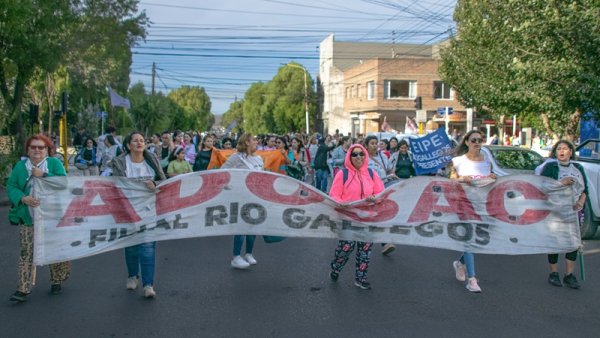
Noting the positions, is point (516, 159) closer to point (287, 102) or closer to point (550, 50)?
point (550, 50)

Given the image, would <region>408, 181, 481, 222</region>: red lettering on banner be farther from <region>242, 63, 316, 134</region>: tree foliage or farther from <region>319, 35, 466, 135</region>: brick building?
<region>242, 63, 316, 134</region>: tree foliage

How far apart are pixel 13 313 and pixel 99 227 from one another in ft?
3.58

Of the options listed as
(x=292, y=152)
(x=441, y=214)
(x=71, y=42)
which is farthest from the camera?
(x=71, y=42)

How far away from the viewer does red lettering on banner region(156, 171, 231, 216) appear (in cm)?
639

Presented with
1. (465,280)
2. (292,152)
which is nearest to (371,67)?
(292,152)

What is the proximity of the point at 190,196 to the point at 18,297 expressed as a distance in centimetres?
190

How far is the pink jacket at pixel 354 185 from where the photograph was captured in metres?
6.56

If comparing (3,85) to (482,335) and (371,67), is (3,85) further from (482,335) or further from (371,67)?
(371,67)

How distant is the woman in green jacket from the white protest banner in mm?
1015

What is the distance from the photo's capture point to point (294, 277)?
7094 mm

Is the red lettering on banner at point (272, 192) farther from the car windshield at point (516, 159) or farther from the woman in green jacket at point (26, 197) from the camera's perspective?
the car windshield at point (516, 159)

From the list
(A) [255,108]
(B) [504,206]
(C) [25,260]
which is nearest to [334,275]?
(B) [504,206]

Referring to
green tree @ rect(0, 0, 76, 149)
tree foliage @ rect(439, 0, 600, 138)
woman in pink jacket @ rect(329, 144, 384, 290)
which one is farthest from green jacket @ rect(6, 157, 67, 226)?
green tree @ rect(0, 0, 76, 149)

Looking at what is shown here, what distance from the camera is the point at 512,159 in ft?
41.7
